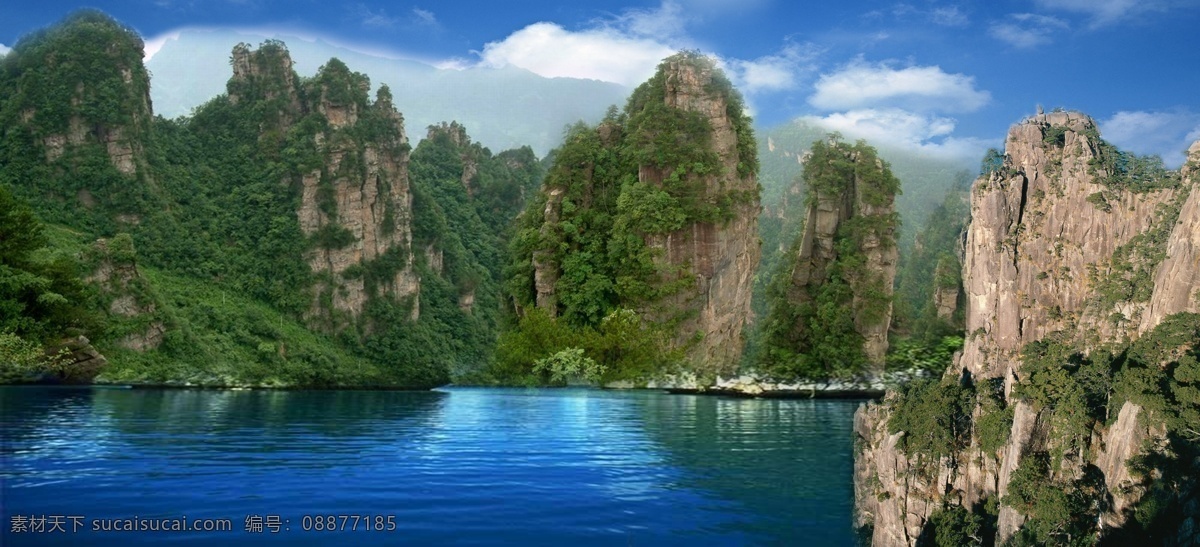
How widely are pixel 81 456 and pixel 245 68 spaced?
58.2 metres

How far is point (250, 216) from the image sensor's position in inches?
2549

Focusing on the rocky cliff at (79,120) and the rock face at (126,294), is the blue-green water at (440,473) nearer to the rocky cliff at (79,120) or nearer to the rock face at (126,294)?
the rock face at (126,294)

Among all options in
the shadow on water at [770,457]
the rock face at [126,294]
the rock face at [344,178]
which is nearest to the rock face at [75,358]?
the shadow on water at [770,457]

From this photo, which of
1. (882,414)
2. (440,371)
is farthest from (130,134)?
(882,414)

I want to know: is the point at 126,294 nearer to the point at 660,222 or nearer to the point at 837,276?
the point at 660,222

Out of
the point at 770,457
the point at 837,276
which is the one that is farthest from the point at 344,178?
the point at 770,457

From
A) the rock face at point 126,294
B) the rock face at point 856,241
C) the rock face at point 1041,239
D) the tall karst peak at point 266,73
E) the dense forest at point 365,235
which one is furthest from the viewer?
the tall karst peak at point 266,73

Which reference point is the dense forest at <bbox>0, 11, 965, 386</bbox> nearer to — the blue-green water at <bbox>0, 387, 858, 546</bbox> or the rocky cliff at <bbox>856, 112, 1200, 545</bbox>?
the blue-green water at <bbox>0, 387, 858, 546</bbox>

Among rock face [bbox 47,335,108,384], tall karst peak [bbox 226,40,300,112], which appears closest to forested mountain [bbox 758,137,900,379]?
rock face [bbox 47,335,108,384]

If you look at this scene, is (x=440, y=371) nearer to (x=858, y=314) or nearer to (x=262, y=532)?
(x=858, y=314)

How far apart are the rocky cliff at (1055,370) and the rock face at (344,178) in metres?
56.4

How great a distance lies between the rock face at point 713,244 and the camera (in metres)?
24.9

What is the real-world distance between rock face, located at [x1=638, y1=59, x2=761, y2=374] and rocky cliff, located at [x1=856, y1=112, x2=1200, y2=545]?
10.8 m

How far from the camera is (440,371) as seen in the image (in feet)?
196
